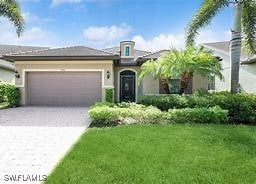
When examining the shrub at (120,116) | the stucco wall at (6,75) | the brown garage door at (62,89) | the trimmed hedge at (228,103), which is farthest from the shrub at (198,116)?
the stucco wall at (6,75)

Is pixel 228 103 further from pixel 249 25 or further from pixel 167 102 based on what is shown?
pixel 249 25

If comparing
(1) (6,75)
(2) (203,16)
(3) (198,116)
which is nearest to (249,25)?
(2) (203,16)

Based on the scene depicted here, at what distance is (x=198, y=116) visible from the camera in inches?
484

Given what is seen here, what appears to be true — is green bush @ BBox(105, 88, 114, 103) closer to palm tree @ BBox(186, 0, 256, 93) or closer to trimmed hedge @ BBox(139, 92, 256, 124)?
trimmed hedge @ BBox(139, 92, 256, 124)

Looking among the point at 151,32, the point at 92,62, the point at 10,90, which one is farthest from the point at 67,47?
the point at 151,32

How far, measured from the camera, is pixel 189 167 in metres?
6.48

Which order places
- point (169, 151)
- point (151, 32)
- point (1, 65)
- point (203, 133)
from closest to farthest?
point (169, 151)
point (203, 133)
point (151, 32)
point (1, 65)

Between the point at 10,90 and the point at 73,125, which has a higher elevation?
the point at 10,90

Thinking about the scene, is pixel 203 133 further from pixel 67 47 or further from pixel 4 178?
pixel 67 47

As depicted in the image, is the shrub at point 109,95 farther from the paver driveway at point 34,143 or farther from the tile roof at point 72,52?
the paver driveway at point 34,143

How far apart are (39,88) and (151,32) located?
10065mm

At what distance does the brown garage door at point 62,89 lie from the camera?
2095 centimetres

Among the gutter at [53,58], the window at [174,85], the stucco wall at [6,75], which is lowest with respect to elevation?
the window at [174,85]

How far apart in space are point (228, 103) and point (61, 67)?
11.5 meters
